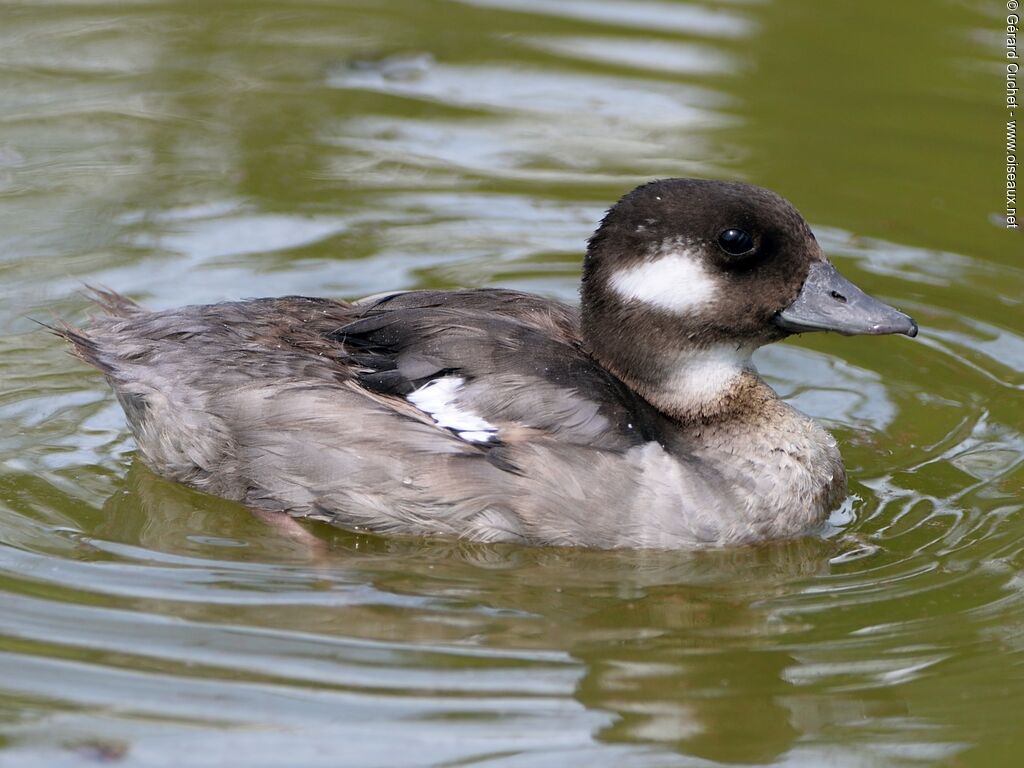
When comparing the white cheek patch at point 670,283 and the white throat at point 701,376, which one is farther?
the white throat at point 701,376

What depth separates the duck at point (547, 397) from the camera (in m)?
→ 6.17

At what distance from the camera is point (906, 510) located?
6.66 metres

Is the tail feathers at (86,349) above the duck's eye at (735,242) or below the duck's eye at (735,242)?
below

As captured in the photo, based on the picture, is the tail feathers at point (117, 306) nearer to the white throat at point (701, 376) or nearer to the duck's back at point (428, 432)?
the duck's back at point (428, 432)

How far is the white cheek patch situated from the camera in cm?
630

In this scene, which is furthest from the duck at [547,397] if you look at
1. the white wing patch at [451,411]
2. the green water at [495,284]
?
the green water at [495,284]

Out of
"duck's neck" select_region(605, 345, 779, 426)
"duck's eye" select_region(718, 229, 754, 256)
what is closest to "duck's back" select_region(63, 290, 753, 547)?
"duck's neck" select_region(605, 345, 779, 426)

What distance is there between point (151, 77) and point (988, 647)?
6882 millimetres

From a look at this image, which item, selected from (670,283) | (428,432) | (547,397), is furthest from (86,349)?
(670,283)

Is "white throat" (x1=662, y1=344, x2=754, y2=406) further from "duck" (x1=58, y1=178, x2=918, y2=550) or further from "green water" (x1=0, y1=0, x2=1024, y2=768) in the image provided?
"green water" (x1=0, y1=0, x2=1024, y2=768)

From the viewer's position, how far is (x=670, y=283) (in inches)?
249

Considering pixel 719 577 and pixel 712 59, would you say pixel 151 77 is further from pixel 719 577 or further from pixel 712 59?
pixel 719 577

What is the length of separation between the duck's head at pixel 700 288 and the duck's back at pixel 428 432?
0.18 meters

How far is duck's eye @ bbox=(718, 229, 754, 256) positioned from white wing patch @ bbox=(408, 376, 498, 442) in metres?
1.11
